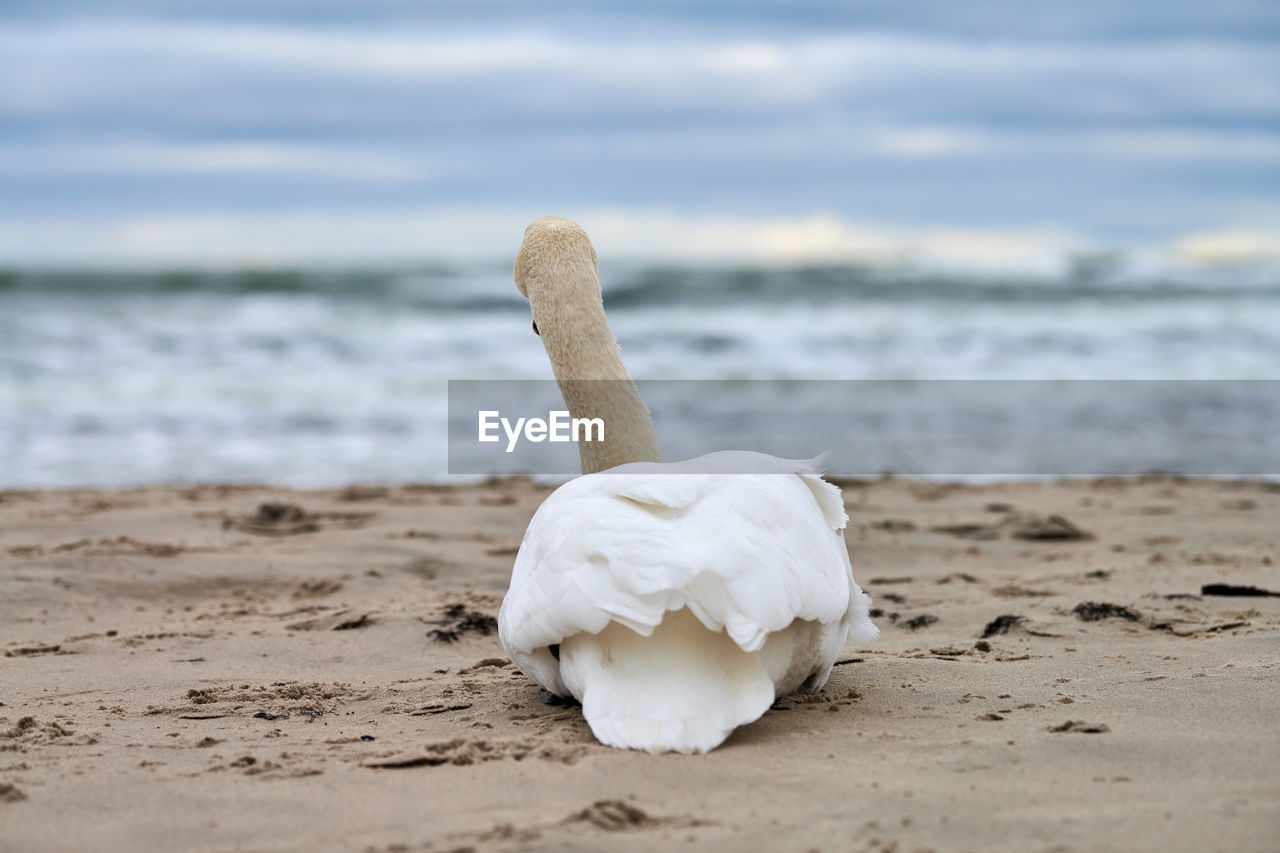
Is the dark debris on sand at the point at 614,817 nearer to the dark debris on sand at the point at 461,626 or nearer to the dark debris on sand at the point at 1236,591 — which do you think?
the dark debris on sand at the point at 461,626

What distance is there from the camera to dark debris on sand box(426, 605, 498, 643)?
484 centimetres

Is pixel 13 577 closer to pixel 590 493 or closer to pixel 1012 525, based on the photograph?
pixel 590 493

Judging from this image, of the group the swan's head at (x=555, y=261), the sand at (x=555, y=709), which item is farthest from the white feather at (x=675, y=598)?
the swan's head at (x=555, y=261)

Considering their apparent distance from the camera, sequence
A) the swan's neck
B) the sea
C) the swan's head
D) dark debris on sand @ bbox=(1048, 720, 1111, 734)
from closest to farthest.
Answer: dark debris on sand @ bbox=(1048, 720, 1111, 734)
the swan's neck
the swan's head
the sea

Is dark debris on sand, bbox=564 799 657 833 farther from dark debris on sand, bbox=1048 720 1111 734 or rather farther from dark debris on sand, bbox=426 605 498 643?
dark debris on sand, bbox=426 605 498 643

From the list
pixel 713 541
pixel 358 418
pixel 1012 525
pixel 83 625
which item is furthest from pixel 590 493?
pixel 358 418

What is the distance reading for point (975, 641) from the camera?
4.56 metres

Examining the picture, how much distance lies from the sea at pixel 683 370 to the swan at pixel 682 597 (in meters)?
3.12

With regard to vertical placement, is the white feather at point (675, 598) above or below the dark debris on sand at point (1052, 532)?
above

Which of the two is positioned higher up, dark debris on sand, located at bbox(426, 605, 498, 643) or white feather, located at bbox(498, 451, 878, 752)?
white feather, located at bbox(498, 451, 878, 752)

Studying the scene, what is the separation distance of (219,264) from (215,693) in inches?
1443

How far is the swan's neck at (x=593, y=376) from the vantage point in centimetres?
405

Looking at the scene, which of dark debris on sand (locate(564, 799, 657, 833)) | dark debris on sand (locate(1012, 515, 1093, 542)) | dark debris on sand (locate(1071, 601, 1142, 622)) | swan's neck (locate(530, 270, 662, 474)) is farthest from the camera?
dark debris on sand (locate(1012, 515, 1093, 542))

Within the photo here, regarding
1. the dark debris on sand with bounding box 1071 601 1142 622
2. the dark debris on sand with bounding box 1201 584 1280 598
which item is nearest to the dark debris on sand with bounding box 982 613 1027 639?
the dark debris on sand with bounding box 1071 601 1142 622
